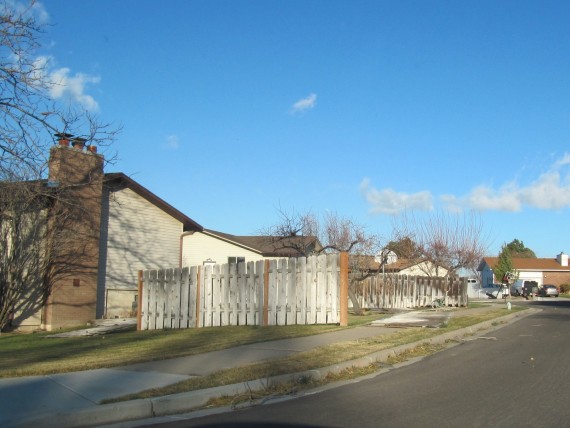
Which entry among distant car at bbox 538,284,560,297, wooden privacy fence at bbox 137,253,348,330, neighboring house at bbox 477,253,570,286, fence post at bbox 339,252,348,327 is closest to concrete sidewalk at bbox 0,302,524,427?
fence post at bbox 339,252,348,327

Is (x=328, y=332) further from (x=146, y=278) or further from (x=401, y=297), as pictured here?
(x=401, y=297)

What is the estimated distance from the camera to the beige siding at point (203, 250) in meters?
31.0

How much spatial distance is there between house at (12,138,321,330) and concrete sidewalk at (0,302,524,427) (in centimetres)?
880

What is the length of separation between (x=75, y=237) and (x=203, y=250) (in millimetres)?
10972

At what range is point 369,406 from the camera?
7281 mm

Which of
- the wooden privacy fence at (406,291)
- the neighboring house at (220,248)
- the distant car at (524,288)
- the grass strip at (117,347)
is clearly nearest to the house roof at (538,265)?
the distant car at (524,288)

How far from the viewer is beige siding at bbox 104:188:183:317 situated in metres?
22.8

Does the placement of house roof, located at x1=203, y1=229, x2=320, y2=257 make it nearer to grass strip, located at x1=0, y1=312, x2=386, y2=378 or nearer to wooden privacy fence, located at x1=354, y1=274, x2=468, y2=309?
wooden privacy fence, located at x1=354, y1=274, x2=468, y2=309

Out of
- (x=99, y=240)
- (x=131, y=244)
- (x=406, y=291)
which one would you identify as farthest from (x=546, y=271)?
(x=99, y=240)

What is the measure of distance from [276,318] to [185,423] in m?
9.18

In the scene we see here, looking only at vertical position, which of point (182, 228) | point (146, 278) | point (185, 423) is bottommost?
point (185, 423)

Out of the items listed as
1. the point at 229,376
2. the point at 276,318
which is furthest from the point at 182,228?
the point at 229,376

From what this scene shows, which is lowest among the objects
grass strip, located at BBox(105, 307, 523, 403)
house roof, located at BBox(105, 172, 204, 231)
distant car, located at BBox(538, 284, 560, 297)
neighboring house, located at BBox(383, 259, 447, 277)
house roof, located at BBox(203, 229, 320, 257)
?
grass strip, located at BBox(105, 307, 523, 403)

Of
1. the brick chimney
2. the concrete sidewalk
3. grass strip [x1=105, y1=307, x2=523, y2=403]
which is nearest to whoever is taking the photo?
the concrete sidewalk
